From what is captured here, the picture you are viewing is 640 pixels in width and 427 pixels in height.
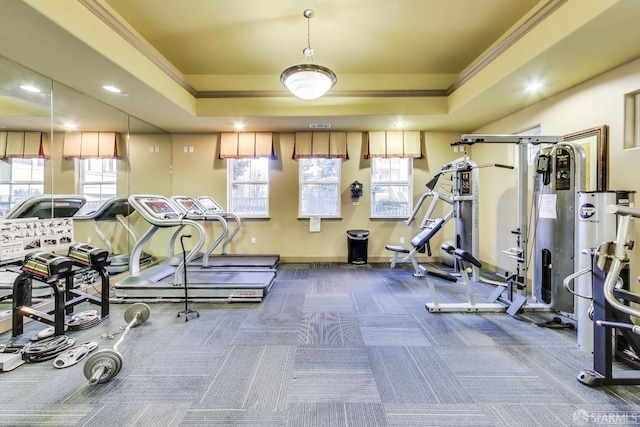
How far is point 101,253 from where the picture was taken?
314 cm

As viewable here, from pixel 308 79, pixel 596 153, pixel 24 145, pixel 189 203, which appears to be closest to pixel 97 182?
pixel 24 145

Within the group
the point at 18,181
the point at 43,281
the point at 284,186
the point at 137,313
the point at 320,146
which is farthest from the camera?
the point at 284,186

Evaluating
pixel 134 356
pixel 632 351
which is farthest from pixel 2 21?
pixel 632 351

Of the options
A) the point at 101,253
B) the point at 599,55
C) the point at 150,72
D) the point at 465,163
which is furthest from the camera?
the point at 465,163

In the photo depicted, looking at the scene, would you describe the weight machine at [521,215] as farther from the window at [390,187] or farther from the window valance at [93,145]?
the window valance at [93,145]

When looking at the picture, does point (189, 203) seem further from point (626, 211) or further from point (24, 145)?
point (626, 211)

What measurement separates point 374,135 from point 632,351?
4.87 meters

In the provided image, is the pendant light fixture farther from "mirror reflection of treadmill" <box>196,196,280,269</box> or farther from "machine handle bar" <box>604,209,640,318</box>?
"machine handle bar" <box>604,209,640,318</box>

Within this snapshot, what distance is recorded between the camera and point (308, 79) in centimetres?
336

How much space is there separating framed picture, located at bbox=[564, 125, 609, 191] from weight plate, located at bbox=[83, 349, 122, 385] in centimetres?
517

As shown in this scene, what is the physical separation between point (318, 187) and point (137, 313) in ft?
13.6

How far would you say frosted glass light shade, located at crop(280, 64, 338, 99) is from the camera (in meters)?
3.21

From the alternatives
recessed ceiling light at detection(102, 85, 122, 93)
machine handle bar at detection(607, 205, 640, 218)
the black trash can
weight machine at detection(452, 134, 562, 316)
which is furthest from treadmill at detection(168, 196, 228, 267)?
machine handle bar at detection(607, 205, 640, 218)

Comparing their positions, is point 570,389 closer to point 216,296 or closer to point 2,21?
point 216,296
